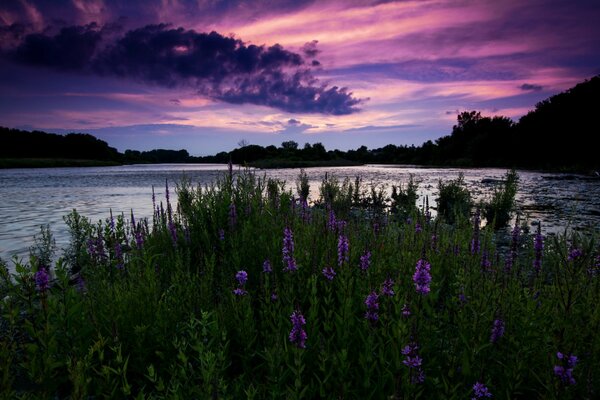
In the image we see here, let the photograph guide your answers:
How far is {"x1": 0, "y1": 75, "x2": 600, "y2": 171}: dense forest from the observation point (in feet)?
179

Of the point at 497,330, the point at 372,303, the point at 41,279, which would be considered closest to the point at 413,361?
the point at 372,303

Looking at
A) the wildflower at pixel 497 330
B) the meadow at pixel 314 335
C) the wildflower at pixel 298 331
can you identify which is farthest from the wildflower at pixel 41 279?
the wildflower at pixel 497 330

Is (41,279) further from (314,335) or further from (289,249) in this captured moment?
(314,335)

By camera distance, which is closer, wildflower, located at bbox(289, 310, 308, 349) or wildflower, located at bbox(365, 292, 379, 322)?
wildflower, located at bbox(289, 310, 308, 349)

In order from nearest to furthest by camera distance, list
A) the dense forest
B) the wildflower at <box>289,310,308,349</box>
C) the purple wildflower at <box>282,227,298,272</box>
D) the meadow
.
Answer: the wildflower at <box>289,310,308,349</box>
the meadow
the purple wildflower at <box>282,227,298,272</box>
the dense forest

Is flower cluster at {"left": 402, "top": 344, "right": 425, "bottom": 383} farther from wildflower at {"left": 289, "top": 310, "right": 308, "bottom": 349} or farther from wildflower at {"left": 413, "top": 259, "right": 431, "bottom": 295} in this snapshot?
wildflower at {"left": 289, "top": 310, "right": 308, "bottom": 349}

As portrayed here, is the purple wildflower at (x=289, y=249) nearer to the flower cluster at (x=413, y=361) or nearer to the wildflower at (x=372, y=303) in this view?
the wildflower at (x=372, y=303)

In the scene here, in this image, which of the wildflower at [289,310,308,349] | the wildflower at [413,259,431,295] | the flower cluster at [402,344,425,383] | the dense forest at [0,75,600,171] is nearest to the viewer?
the flower cluster at [402,344,425,383]

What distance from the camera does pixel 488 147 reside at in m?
87.9

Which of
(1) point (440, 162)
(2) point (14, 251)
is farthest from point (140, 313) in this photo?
(1) point (440, 162)

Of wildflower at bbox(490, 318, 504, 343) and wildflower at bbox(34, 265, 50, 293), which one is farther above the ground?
wildflower at bbox(34, 265, 50, 293)

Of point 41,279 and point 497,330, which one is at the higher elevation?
point 41,279

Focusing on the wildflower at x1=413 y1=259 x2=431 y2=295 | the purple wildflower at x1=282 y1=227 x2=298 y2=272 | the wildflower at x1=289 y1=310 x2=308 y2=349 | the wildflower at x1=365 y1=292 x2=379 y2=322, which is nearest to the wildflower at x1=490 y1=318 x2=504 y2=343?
the wildflower at x1=413 y1=259 x2=431 y2=295

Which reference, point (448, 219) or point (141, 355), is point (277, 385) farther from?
point (448, 219)
